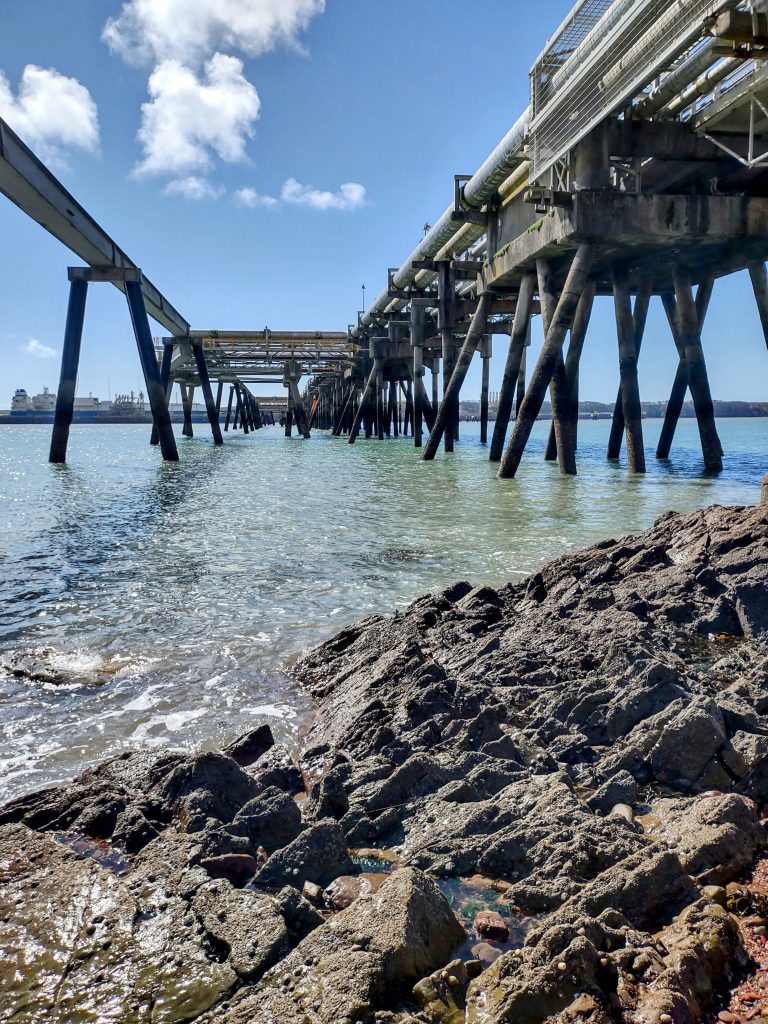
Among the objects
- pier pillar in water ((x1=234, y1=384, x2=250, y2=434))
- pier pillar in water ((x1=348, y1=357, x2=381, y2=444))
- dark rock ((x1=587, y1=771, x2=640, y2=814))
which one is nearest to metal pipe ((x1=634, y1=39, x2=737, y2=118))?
dark rock ((x1=587, y1=771, x2=640, y2=814))

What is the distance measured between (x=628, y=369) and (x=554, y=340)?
11.4 feet

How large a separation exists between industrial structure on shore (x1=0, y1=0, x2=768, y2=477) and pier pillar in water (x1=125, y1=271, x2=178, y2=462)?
0.07 meters

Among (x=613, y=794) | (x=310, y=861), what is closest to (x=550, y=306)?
(x=613, y=794)

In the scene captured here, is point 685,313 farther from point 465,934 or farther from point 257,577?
point 465,934

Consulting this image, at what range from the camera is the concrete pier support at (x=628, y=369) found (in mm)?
17219

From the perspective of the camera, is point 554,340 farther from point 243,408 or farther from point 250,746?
point 243,408

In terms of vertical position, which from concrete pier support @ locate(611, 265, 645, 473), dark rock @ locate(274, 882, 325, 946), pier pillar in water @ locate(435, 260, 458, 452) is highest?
pier pillar in water @ locate(435, 260, 458, 452)

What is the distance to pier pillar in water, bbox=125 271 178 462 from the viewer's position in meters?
24.8

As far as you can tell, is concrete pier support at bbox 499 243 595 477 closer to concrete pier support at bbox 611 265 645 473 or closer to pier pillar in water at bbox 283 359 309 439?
concrete pier support at bbox 611 265 645 473

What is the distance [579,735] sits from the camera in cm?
321

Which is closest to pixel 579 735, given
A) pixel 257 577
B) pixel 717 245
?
pixel 257 577

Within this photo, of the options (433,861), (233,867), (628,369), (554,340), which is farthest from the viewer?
(628,369)

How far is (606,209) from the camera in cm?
1425

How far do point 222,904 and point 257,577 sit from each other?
5345mm
